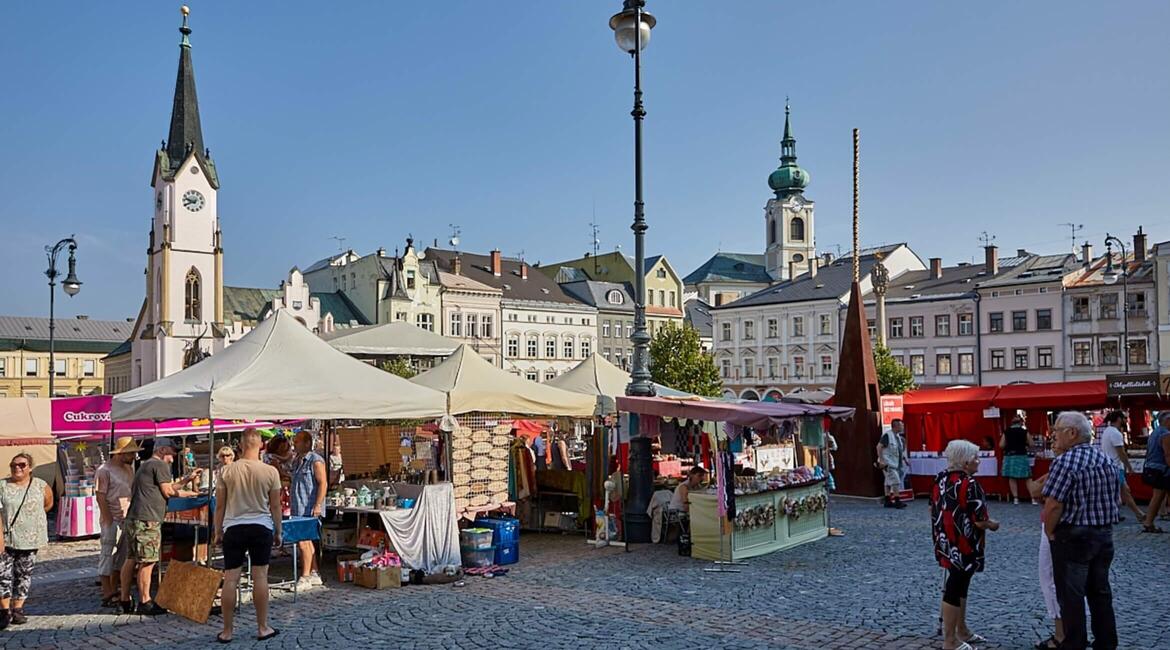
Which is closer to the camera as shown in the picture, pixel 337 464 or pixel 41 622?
pixel 41 622

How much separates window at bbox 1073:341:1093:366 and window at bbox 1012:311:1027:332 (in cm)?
282

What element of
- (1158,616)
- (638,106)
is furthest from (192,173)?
(1158,616)

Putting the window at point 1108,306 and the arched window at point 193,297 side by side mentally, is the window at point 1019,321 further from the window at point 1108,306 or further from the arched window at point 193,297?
the arched window at point 193,297

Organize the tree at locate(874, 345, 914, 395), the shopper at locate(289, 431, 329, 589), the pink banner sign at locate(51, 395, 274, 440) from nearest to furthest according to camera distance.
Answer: the shopper at locate(289, 431, 329, 589) → the pink banner sign at locate(51, 395, 274, 440) → the tree at locate(874, 345, 914, 395)

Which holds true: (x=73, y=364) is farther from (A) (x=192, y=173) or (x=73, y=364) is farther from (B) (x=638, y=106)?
(B) (x=638, y=106)

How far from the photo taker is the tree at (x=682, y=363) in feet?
176

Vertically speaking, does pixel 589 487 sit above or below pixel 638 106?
below

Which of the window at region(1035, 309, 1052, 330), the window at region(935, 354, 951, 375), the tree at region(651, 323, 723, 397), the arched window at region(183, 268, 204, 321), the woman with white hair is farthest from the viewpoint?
the arched window at region(183, 268, 204, 321)

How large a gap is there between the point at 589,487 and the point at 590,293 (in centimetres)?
5700

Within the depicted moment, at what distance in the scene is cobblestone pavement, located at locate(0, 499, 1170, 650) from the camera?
26.1 ft

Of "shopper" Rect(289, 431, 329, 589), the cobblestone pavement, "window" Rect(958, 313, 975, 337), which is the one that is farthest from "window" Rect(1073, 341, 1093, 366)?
"shopper" Rect(289, 431, 329, 589)

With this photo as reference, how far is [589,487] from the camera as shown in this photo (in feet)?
47.2

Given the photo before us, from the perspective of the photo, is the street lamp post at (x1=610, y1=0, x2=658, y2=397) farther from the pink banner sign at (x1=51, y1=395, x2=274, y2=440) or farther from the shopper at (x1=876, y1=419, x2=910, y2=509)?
the pink banner sign at (x1=51, y1=395, x2=274, y2=440)

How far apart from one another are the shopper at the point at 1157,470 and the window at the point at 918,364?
4665cm
